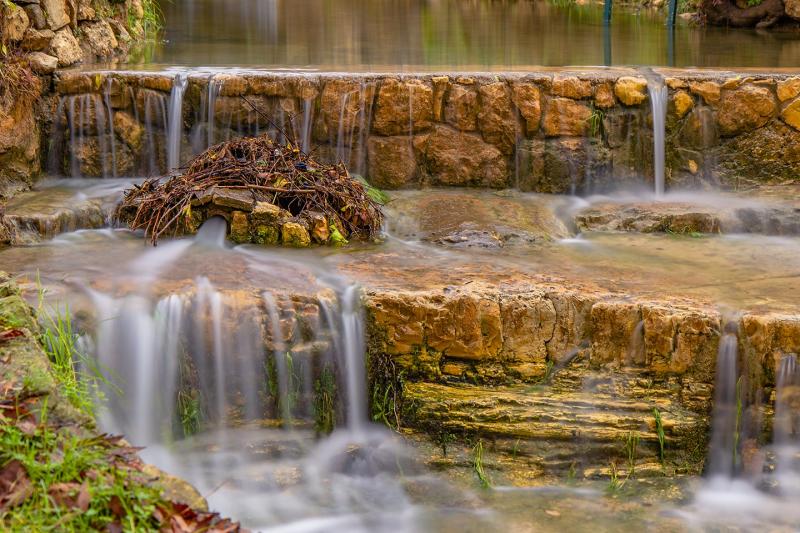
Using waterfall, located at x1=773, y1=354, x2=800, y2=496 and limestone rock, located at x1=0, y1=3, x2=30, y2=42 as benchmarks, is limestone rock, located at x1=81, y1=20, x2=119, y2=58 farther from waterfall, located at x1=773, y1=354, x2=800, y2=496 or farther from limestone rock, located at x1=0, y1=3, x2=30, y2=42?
waterfall, located at x1=773, y1=354, x2=800, y2=496

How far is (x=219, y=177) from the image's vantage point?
21.4ft

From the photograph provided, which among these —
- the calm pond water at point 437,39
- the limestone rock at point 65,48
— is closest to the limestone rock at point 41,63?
the limestone rock at point 65,48

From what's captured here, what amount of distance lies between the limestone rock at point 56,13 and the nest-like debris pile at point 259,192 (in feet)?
→ 8.92

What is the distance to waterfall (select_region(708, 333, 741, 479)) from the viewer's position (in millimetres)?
4875

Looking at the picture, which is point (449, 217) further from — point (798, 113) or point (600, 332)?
point (798, 113)

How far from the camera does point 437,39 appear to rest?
41.0 ft

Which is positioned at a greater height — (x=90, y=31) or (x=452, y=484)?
(x=90, y=31)

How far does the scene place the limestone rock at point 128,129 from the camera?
7.51 m

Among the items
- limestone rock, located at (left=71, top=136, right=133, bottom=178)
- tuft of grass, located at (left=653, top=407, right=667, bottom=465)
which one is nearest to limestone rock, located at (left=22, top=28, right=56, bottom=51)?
limestone rock, located at (left=71, top=136, right=133, bottom=178)

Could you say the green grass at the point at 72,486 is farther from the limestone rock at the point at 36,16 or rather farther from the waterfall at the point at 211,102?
the limestone rock at the point at 36,16

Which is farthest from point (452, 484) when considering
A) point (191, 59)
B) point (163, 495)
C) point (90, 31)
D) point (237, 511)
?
point (90, 31)

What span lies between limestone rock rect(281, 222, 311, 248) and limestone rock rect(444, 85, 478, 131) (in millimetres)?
1792

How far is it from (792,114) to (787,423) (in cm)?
326

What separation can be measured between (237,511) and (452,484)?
1010 millimetres
